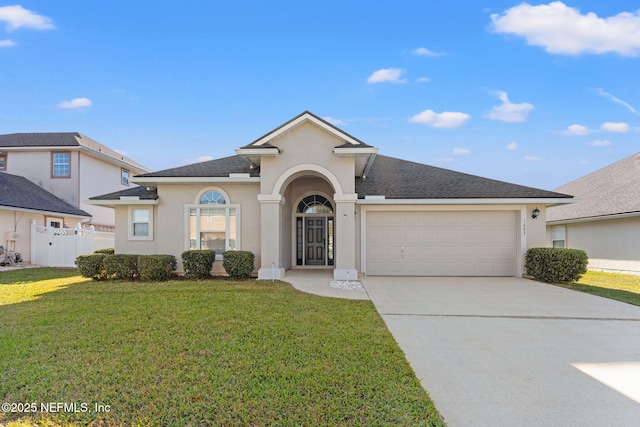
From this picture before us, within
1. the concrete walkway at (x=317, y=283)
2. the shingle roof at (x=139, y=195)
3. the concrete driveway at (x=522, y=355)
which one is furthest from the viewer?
the shingle roof at (x=139, y=195)

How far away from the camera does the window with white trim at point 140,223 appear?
13.1m

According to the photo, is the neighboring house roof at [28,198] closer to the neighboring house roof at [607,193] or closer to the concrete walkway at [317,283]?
the concrete walkway at [317,283]

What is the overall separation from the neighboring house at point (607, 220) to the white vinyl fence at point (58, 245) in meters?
22.1

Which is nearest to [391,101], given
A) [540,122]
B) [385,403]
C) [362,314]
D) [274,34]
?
[274,34]

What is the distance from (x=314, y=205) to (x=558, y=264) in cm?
919

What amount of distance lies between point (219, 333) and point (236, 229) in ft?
23.7

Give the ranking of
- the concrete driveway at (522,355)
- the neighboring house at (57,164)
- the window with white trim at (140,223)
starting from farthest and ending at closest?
the neighboring house at (57,164) < the window with white trim at (140,223) < the concrete driveway at (522,355)

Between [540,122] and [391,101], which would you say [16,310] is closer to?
[391,101]

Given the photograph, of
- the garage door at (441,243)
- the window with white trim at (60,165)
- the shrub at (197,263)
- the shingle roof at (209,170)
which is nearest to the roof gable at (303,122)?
the shingle roof at (209,170)

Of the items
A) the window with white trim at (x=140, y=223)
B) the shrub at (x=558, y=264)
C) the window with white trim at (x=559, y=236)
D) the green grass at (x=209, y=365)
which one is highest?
the window with white trim at (x=140, y=223)

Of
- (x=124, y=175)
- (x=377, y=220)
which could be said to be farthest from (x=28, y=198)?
(x=377, y=220)

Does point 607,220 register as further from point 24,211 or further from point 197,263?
point 24,211

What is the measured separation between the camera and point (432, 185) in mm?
13789

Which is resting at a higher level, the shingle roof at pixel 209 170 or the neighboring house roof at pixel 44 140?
the neighboring house roof at pixel 44 140
